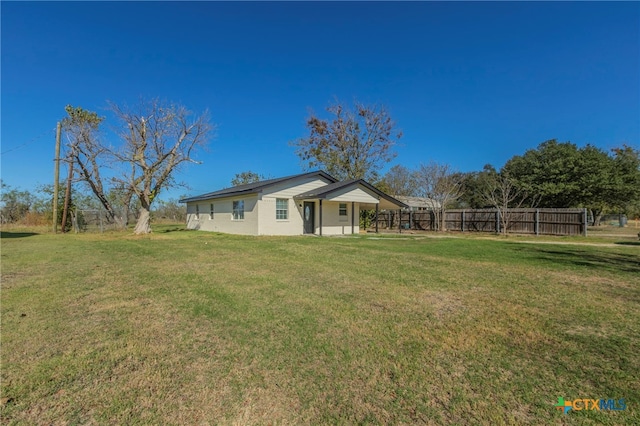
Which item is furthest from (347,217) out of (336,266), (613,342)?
(613,342)

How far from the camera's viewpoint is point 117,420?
200 cm

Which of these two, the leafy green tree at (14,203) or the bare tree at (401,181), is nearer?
the leafy green tree at (14,203)

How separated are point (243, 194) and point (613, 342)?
16504mm

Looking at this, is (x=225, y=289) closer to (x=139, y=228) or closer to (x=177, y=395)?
(x=177, y=395)

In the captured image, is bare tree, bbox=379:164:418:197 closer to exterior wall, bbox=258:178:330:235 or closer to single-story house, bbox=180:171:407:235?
single-story house, bbox=180:171:407:235

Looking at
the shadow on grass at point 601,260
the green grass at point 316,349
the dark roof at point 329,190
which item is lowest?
the green grass at point 316,349

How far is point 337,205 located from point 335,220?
0.96m

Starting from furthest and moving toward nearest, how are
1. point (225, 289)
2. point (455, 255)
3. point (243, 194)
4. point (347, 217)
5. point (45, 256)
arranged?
1. point (347, 217)
2. point (243, 194)
3. point (455, 255)
4. point (45, 256)
5. point (225, 289)

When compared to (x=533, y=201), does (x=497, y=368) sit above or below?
below

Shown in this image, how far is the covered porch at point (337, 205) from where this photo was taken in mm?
17594

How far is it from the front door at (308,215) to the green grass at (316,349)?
1277cm

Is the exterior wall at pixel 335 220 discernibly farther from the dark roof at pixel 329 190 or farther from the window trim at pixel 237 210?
the window trim at pixel 237 210

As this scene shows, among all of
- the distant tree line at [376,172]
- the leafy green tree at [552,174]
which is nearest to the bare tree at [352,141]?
the distant tree line at [376,172]

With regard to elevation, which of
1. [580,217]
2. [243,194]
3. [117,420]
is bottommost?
[117,420]
